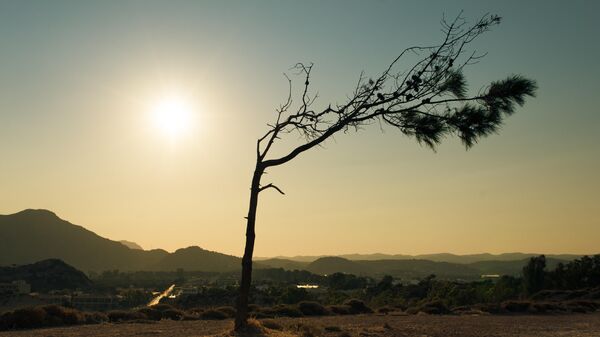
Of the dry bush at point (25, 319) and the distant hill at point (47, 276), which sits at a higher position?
the distant hill at point (47, 276)

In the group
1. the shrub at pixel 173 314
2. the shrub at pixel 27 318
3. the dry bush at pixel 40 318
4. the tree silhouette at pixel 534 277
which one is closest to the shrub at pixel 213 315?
the shrub at pixel 173 314

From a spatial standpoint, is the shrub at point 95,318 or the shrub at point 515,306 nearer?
the shrub at point 95,318

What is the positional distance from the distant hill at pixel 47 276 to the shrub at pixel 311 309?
87162 mm

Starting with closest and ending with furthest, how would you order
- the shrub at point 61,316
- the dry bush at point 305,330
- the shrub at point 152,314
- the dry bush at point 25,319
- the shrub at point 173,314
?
the dry bush at point 305,330, the dry bush at point 25,319, the shrub at point 61,316, the shrub at point 152,314, the shrub at point 173,314

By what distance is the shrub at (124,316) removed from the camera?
19.3 meters

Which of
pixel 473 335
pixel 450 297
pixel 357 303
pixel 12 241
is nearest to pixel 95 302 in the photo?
pixel 450 297

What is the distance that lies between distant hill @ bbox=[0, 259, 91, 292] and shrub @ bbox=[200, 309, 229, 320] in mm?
87321

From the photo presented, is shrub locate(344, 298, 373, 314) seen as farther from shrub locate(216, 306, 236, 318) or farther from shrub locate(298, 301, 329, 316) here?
shrub locate(216, 306, 236, 318)

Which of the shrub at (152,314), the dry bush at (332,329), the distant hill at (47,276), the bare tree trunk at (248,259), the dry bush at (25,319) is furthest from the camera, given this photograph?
the distant hill at (47,276)

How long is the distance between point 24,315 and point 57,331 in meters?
2.37

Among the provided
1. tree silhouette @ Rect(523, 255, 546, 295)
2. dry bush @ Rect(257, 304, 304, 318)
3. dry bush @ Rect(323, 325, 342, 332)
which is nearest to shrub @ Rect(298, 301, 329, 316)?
dry bush @ Rect(257, 304, 304, 318)

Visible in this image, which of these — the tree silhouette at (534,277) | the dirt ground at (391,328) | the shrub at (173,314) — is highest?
the tree silhouette at (534,277)

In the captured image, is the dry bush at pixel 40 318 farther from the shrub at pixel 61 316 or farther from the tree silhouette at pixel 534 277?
the tree silhouette at pixel 534 277

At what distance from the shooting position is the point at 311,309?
23484 mm
